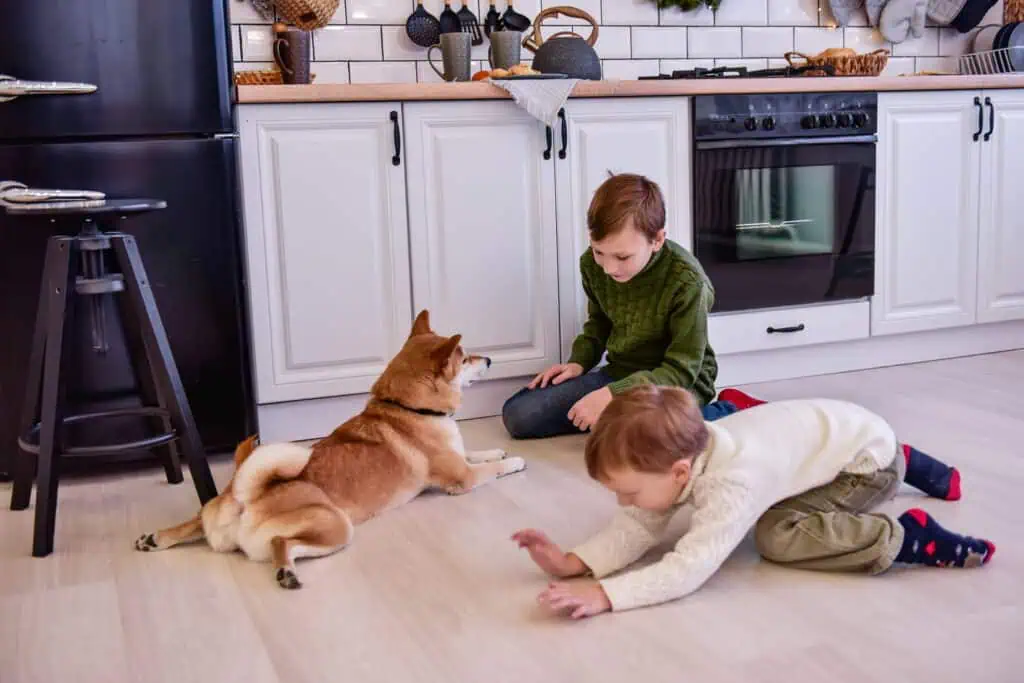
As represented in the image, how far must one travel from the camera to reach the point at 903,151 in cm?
365

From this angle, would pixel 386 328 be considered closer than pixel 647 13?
Yes

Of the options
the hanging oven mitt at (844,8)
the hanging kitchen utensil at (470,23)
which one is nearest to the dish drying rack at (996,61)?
the hanging oven mitt at (844,8)

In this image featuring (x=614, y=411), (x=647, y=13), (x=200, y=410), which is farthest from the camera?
(x=647, y=13)

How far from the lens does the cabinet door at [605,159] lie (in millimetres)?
3273

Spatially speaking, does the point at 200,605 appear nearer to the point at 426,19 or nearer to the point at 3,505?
the point at 3,505

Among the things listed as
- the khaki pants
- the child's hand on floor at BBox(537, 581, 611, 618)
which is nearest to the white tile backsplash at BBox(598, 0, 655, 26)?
the khaki pants

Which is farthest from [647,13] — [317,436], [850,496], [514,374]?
[850,496]

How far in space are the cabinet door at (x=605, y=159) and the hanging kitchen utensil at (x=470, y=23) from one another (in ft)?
2.23

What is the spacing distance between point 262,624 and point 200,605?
0.16m

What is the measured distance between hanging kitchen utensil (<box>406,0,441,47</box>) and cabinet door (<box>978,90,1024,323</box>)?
70.9 inches

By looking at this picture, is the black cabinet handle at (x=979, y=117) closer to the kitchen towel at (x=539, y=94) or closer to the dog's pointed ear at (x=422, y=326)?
the kitchen towel at (x=539, y=94)

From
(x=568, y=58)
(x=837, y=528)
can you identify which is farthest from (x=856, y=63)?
→ (x=837, y=528)

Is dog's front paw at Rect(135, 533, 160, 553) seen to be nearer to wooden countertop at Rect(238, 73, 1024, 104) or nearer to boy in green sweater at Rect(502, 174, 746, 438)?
boy in green sweater at Rect(502, 174, 746, 438)

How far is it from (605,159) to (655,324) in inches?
24.5
